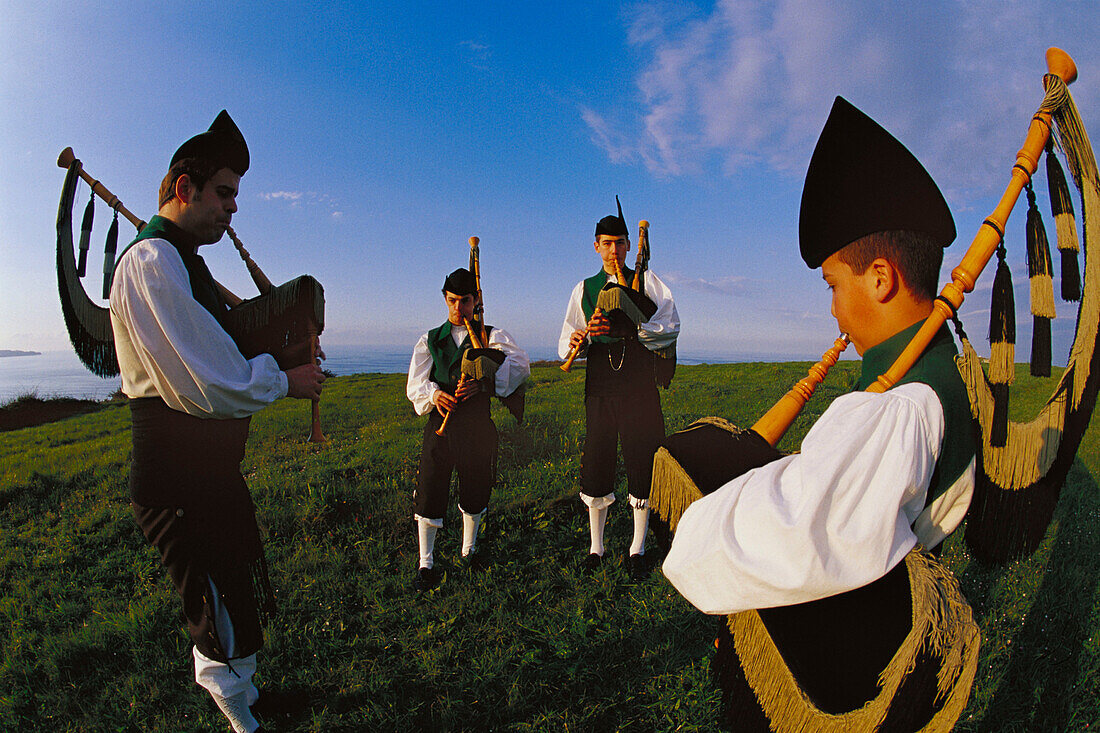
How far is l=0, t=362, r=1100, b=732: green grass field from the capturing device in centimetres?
296

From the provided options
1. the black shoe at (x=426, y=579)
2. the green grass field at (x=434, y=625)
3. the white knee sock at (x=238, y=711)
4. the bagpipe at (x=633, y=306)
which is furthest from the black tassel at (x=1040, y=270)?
the black shoe at (x=426, y=579)

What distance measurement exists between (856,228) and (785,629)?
44.4 inches

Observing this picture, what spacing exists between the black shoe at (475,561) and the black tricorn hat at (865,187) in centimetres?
384

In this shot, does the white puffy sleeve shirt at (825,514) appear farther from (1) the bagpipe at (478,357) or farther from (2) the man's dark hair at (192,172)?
(1) the bagpipe at (478,357)

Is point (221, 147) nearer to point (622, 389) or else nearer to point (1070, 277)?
point (622, 389)

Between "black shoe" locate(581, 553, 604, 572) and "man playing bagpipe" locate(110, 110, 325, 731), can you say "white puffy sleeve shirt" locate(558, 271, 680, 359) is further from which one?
"man playing bagpipe" locate(110, 110, 325, 731)

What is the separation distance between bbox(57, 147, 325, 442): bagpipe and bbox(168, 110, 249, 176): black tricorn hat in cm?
62

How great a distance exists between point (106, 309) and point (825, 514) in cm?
367

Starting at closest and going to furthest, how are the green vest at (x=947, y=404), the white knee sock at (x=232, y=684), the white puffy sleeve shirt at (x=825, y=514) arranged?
the white puffy sleeve shirt at (x=825, y=514) < the green vest at (x=947, y=404) < the white knee sock at (x=232, y=684)

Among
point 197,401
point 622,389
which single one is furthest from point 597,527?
point 197,401

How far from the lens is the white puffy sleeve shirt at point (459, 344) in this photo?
446cm

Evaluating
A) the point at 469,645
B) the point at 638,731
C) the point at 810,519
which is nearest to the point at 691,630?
the point at 638,731

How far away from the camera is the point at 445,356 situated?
446cm

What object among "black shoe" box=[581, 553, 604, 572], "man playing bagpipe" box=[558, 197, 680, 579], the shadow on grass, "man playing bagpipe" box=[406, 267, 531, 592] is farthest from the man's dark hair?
the shadow on grass
